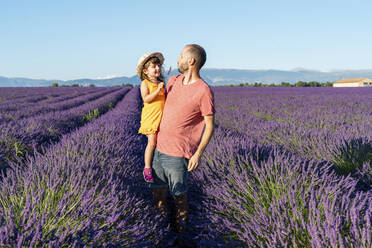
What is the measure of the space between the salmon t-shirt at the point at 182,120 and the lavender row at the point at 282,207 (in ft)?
1.42

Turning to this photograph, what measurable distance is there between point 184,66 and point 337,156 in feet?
7.72

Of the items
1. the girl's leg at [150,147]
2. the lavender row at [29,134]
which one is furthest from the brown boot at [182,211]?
the lavender row at [29,134]

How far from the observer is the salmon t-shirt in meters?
1.89

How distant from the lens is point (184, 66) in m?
1.91

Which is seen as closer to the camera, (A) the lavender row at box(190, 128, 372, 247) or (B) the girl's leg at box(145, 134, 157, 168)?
(A) the lavender row at box(190, 128, 372, 247)

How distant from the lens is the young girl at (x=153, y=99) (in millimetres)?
2135

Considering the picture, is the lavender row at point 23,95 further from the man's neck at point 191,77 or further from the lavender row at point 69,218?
the man's neck at point 191,77

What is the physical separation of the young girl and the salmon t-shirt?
0.08m

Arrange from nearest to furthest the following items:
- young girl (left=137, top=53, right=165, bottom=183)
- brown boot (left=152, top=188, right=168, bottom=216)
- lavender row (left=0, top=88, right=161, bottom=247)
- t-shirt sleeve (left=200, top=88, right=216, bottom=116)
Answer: lavender row (left=0, top=88, right=161, bottom=247), t-shirt sleeve (left=200, top=88, right=216, bottom=116), young girl (left=137, top=53, right=165, bottom=183), brown boot (left=152, top=188, right=168, bottom=216)

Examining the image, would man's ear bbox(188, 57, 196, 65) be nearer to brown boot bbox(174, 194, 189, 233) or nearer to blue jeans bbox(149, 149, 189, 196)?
blue jeans bbox(149, 149, 189, 196)

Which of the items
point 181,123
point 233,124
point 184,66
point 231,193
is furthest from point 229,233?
point 233,124

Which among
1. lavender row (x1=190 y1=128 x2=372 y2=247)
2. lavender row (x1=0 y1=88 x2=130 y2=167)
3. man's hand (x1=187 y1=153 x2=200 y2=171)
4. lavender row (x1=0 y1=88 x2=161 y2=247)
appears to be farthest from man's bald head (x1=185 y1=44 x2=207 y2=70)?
lavender row (x1=0 y1=88 x2=130 y2=167)

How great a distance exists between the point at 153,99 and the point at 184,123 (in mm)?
341

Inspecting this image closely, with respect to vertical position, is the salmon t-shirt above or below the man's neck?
below
